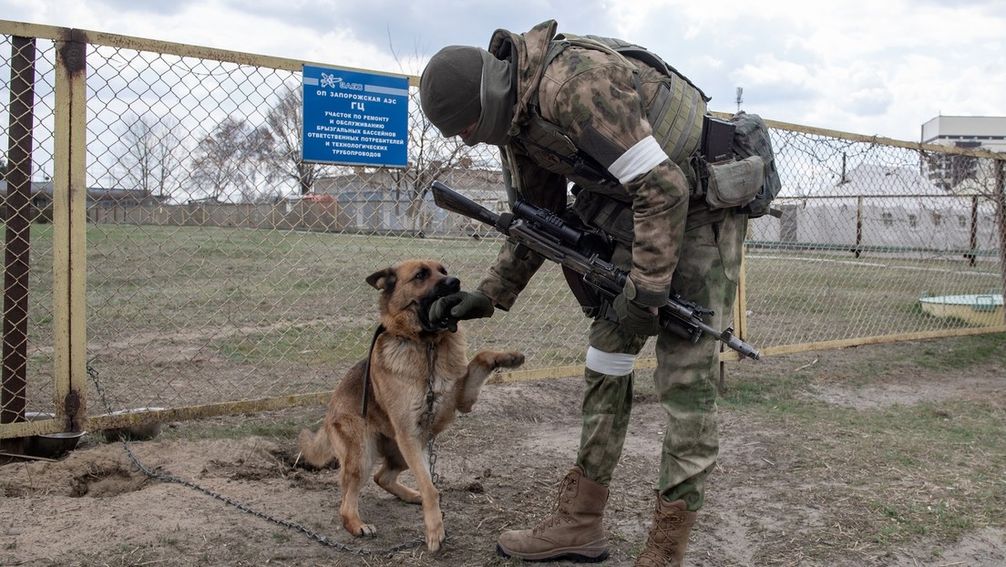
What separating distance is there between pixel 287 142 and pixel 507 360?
1729 millimetres

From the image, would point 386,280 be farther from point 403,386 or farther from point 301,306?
point 301,306

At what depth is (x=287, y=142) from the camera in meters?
3.97

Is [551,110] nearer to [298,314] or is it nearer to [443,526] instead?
[443,526]

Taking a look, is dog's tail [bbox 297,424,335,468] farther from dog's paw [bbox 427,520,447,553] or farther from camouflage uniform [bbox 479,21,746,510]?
camouflage uniform [bbox 479,21,746,510]

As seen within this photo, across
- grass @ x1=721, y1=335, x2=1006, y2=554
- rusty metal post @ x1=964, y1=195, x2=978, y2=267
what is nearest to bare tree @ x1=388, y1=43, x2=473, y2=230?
grass @ x1=721, y1=335, x2=1006, y2=554

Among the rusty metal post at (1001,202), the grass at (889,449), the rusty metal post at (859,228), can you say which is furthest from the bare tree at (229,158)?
the rusty metal post at (1001,202)

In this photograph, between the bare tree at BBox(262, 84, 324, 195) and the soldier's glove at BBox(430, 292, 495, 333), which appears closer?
the soldier's glove at BBox(430, 292, 495, 333)

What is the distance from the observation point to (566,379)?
232 inches

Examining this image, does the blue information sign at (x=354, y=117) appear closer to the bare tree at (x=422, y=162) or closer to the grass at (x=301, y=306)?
the bare tree at (x=422, y=162)

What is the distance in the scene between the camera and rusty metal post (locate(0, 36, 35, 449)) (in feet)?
11.3

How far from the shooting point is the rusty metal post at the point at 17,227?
3439 mm

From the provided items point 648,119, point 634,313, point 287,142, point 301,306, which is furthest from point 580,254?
point 301,306

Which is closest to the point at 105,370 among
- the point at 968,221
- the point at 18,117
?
the point at 18,117

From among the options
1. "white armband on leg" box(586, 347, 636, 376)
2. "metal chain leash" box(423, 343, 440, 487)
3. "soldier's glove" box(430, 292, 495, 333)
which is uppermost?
"soldier's glove" box(430, 292, 495, 333)
